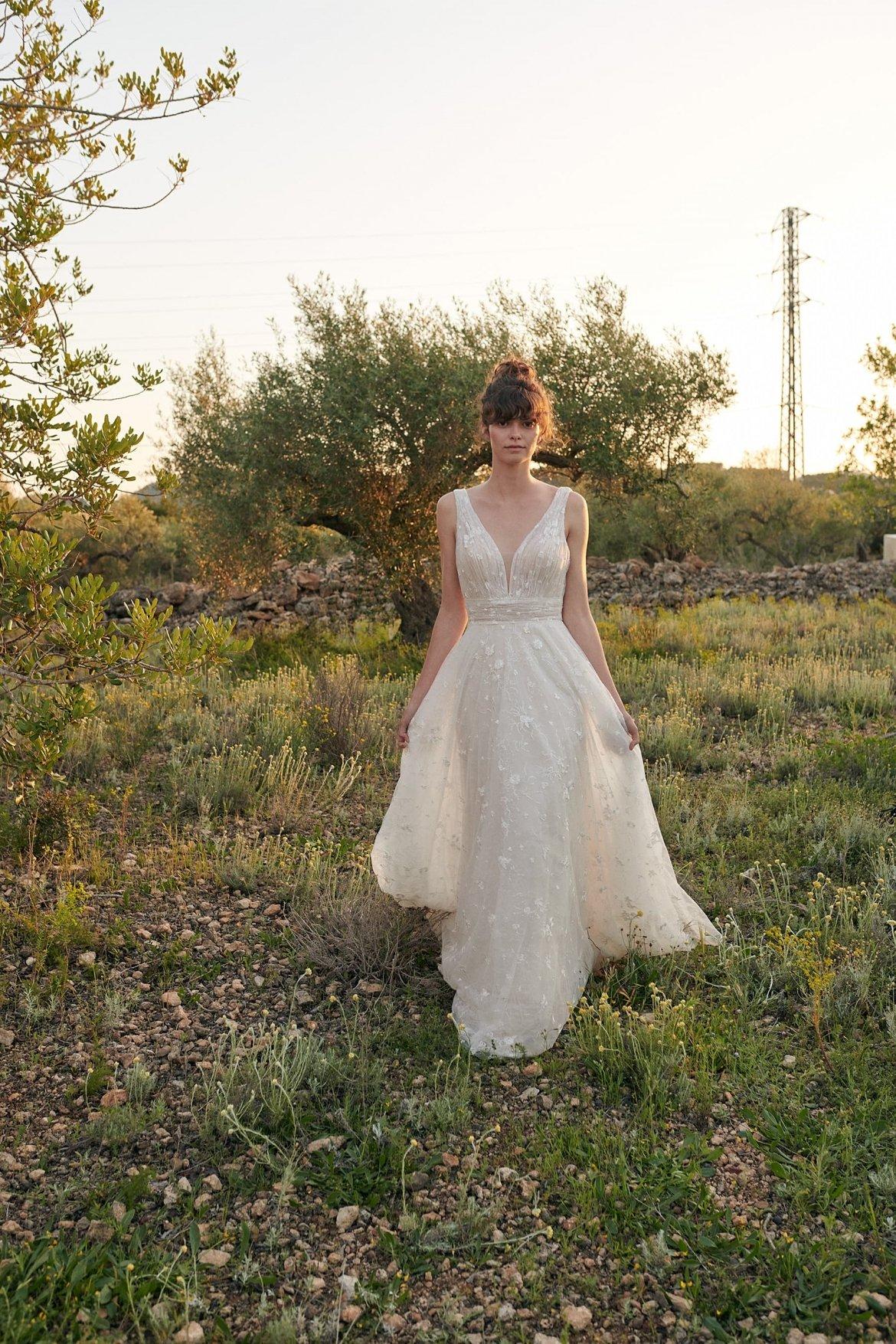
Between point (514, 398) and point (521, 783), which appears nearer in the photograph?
point (521, 783)

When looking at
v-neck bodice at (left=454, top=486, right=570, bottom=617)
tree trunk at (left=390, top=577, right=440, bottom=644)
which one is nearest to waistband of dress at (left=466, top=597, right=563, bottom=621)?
v-neck bodice at (left=454, top=486, right=570, bottom=617)

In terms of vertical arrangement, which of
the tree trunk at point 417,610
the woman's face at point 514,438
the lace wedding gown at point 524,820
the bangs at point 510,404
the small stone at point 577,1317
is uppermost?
the bangs at point 510,404

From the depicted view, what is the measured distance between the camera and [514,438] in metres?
4.19

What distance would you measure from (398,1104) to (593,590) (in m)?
17.4

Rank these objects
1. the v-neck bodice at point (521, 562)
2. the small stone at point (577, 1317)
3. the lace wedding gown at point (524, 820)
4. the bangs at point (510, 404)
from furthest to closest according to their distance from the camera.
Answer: the v-neck bodice at point (521, 562) → the bangs at point (510, 404) → the lace wedding gown at point (524, 820) → the small stone at point (577, 1317)

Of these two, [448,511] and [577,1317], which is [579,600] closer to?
[448,511]

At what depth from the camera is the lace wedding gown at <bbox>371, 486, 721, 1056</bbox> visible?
391 cm

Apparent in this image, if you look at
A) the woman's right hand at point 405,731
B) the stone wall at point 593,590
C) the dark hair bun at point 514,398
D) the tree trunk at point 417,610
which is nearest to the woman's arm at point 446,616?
the woman's right hand at point 405,731

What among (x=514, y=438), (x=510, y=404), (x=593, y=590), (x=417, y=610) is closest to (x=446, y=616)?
(x=514, y=438)

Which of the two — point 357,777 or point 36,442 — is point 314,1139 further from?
point 357,777

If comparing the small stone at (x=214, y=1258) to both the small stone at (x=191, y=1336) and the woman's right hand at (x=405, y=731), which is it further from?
the woman's right hand at (x=405, y=731)

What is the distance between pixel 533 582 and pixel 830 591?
56.9 ft

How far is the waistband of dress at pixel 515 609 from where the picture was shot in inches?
168

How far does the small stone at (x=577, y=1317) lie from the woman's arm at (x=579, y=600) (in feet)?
7.38
